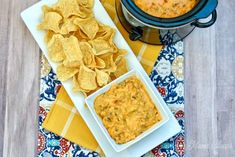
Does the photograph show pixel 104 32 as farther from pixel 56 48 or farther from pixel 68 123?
pixel 68 123

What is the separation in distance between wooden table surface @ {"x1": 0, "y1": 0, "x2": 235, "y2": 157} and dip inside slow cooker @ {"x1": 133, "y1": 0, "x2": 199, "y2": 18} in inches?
7.4

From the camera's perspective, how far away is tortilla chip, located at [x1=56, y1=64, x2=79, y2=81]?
4.22ft

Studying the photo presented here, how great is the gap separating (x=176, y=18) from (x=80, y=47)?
241 mm

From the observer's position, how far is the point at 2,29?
1.38 m

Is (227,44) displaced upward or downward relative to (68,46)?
downward

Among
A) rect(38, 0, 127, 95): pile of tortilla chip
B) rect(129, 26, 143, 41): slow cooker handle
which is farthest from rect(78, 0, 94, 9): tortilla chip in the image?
rect(129, 26, 143, 41): slow cooker handle

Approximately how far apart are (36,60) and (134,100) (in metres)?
0.28

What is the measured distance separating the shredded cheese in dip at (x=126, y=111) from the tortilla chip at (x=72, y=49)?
104 millimetres

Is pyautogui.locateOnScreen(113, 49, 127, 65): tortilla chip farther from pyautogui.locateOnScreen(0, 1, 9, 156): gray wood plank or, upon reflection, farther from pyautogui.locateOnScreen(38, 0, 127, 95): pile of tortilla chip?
pyautogui.locateOnScreen(0, 1, 9, 156): gray wood plank

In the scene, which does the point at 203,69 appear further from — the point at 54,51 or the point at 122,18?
the point at 54,51

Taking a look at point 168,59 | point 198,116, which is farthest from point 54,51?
point 198,116

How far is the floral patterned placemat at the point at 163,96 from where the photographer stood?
1.33 meters

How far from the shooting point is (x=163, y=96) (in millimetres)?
1346

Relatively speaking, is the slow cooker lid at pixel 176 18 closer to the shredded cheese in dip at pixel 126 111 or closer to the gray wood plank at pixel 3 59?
the shredded cheese in dip at pixel 126 111
